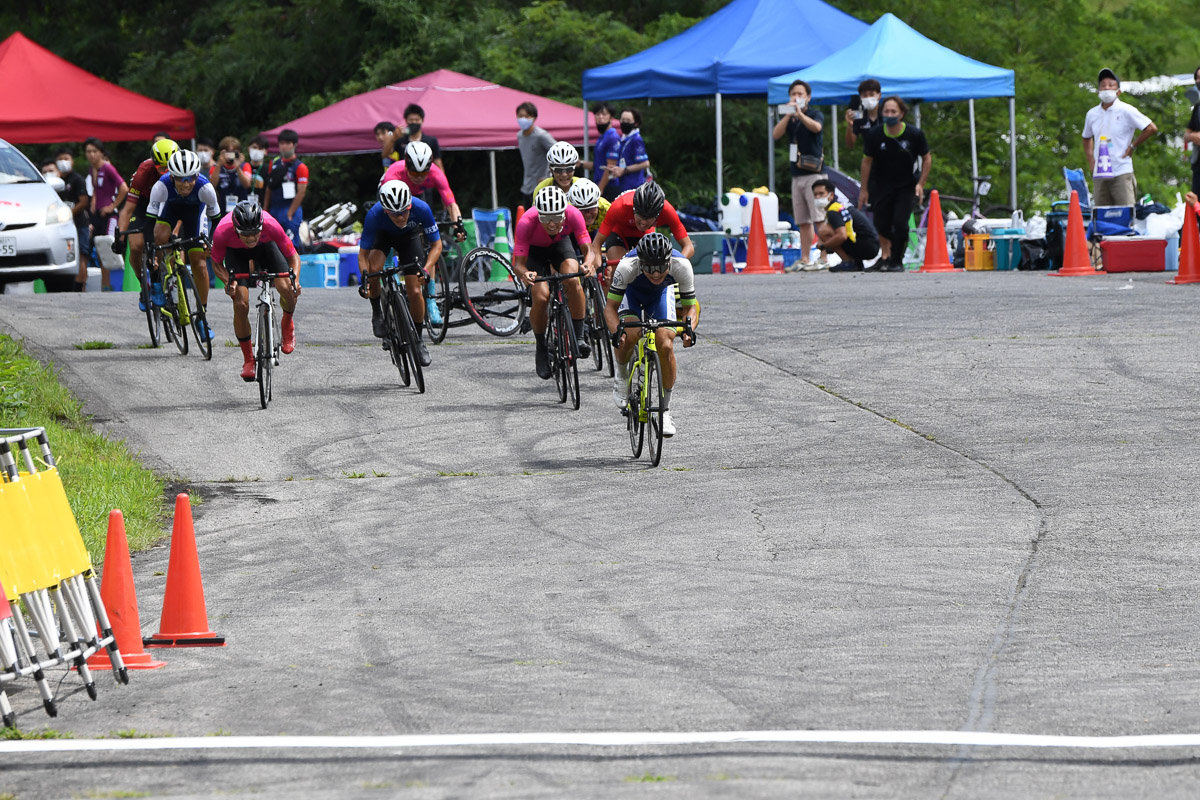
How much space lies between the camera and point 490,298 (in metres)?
18.1

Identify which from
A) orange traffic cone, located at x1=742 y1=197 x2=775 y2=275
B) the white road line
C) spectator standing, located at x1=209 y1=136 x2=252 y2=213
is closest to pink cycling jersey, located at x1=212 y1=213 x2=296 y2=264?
the white road line

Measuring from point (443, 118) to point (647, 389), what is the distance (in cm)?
2058

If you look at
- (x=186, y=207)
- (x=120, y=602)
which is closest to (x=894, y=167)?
(x=186, y=207)

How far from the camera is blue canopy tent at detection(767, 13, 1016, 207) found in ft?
86.8

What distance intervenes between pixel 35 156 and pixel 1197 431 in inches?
1412

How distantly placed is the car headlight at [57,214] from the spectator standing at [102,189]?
434cm

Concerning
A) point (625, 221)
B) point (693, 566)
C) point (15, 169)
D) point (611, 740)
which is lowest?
point (693, 566)

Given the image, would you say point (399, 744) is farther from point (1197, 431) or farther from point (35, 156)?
point (35, 156)

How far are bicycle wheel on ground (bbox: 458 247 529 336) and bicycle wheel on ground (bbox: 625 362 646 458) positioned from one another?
18.0ft

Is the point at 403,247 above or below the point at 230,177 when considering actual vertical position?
below

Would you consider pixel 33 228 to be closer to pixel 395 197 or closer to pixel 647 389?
pixel 395 197

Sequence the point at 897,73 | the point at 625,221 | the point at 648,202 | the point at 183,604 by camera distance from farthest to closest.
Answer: the point at 897,73
the point at 625,221
the point at 648,202
the point at 183,604

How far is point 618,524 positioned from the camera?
1025 centimetres

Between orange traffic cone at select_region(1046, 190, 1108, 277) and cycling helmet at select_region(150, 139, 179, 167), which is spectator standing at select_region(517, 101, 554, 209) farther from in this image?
cycling helmet at select_region(150, 139, 179, 167)
